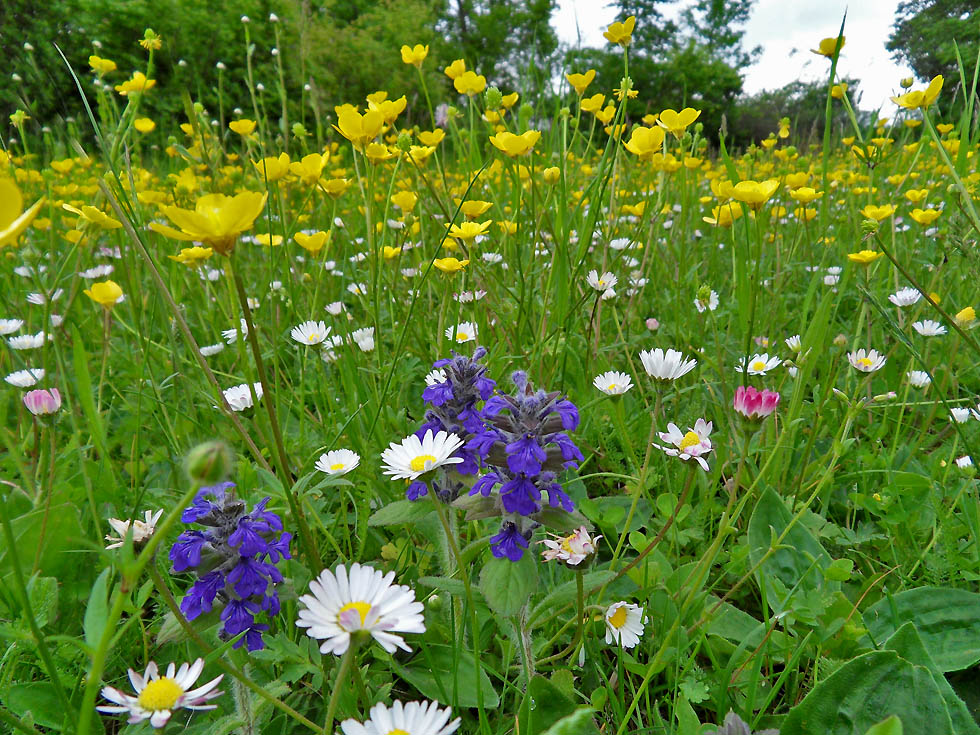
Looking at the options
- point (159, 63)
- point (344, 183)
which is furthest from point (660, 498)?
point (159, 63)

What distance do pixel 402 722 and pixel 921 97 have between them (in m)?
2.14

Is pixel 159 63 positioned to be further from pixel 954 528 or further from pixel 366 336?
pixel 954 528

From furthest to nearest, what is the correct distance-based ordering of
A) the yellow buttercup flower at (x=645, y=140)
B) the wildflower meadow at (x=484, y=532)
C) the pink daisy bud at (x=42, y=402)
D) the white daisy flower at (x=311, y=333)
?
the yellow buttercup flower at (x=645, y=140) < the white daisy flower at (x=311, y=333) < the pink daisy bud at (x=42, y=402) < the wildflower meadow at (x=484, y=532)

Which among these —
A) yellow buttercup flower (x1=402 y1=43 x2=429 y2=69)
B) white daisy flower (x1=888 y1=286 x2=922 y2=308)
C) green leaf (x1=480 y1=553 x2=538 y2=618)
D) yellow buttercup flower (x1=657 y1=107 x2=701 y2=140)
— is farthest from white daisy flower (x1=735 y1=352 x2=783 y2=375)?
yellow buttercup flower (x1=402 y1=43 x2=429 y2=69)

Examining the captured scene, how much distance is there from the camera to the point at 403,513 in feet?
2.74

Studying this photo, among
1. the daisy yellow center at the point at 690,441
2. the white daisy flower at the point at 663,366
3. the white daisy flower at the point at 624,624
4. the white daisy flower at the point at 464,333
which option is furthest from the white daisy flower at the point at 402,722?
the white daisy flower at the point at 464,333

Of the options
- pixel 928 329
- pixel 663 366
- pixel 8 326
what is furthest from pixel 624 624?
pixel 8 326

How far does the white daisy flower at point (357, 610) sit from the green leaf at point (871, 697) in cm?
51

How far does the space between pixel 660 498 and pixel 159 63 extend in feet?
34.1

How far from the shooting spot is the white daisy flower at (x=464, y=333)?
61.1 inches

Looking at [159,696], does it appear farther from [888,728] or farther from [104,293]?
[104,293]

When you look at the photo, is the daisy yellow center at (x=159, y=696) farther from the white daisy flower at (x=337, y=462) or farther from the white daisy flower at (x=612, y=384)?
the white daisy flower at (x=612, y=384)

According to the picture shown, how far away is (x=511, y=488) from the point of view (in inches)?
29.5

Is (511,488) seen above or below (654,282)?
above
